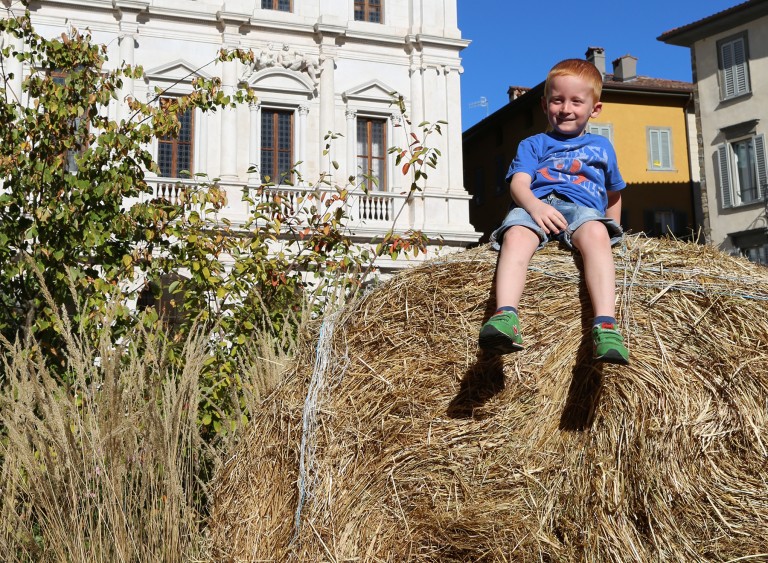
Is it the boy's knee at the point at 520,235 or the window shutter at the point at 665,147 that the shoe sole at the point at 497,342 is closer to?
the boy's knee at the point at 520,235

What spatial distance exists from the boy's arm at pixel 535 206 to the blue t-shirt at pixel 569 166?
62 mm

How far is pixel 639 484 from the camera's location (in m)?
2.61

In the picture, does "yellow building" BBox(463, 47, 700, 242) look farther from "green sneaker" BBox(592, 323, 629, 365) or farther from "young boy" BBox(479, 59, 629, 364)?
"green sneaker" BBox(592, 323, 629, 365)

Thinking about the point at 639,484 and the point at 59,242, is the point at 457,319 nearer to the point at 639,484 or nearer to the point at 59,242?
the point at 639,484

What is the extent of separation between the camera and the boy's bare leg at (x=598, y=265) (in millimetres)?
2756

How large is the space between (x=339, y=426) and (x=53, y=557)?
1236 millimetres

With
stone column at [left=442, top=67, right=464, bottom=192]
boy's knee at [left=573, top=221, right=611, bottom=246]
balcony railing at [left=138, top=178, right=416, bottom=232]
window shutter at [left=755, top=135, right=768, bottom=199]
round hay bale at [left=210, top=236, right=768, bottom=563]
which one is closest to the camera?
round hay bale at [left=210, top=236, right=768, bottom=563]

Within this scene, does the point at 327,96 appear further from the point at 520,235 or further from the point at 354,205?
the point at 520,235

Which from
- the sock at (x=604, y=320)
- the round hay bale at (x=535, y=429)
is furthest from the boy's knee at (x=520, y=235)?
the sock at (x=604, y=320)

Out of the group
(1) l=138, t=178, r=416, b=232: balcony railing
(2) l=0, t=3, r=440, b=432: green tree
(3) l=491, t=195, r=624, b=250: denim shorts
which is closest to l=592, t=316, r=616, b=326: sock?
(3) l=491, t=195, r=624, b=250: denim shorts

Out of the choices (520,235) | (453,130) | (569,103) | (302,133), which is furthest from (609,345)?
(453,130)

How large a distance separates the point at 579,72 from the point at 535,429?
1.42 m

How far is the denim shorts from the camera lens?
3.02 metres

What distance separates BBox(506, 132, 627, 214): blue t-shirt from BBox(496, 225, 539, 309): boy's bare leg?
0.31 m
